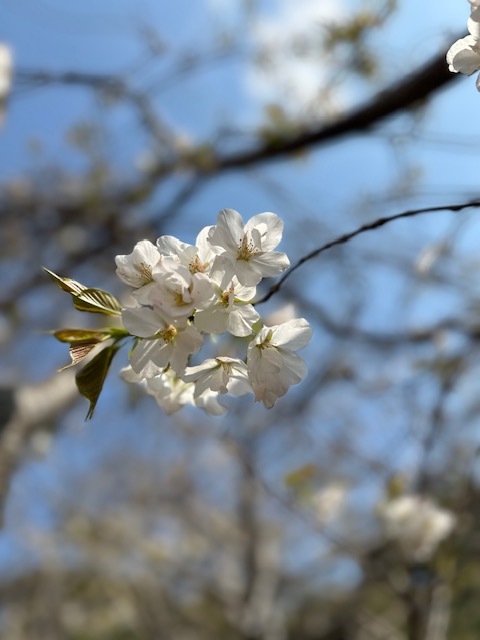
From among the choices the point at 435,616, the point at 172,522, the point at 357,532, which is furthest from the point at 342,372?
the point at 172,522

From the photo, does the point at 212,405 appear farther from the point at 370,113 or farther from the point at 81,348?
the point at 370,113

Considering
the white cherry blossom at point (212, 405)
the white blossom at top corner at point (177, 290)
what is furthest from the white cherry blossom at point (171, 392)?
the white blossom at top corner at point (177, 290)

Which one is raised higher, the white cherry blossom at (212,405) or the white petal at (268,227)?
the white petal at (268,227)

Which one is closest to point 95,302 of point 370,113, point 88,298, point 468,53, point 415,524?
point 88,298

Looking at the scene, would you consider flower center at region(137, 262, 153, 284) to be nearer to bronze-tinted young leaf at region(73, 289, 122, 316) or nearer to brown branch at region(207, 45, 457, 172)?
bronze-tinted young leaf at region(73, 289, 122, 316)

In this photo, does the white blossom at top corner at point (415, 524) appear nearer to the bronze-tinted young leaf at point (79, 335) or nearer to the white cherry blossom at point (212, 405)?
the white cherry blossom at point (212, 405)
